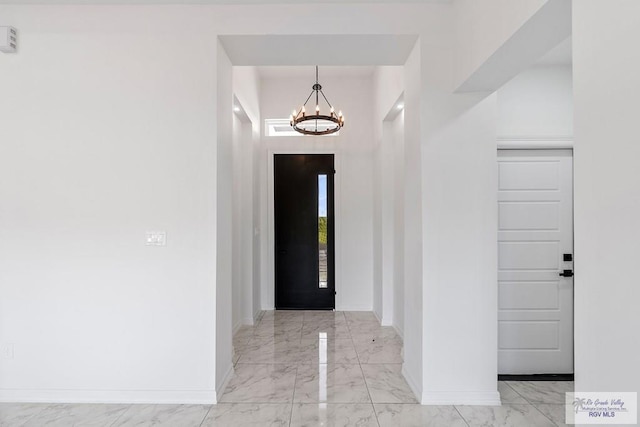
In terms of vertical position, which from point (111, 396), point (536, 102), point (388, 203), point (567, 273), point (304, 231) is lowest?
point (111, 396)

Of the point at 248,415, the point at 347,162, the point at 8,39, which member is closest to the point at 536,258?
the point at 248,415

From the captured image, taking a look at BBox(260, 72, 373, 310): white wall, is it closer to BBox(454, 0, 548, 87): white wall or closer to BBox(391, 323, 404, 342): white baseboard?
BBox(391, 323, 404, 342): white baseboard

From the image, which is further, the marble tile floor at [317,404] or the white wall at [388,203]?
the white wall at [388,203]

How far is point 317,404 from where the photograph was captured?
8.63 ft

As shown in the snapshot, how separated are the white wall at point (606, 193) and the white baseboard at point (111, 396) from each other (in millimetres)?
2380

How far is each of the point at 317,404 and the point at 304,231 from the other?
2928 millimetres

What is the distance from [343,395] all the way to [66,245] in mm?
2368

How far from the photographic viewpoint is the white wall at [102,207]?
264cm

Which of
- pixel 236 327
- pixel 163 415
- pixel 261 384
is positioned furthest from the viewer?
pixel 236 327

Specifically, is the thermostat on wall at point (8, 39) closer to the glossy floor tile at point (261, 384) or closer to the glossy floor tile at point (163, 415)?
the glossy floor tile at point (163, 415)

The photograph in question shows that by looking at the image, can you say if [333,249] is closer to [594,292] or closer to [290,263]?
[290,263]

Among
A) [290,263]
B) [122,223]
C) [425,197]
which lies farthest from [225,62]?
[290,263]

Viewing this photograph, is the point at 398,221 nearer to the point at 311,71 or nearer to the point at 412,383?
the point at 412,383

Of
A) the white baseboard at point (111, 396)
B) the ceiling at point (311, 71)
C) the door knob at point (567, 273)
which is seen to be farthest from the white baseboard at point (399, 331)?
the ceiling at point (311, 71)
